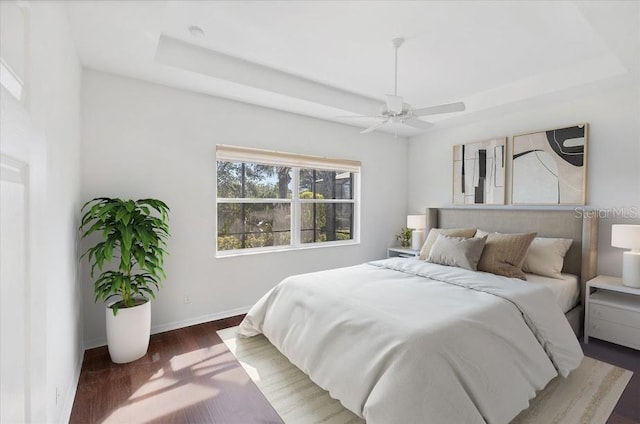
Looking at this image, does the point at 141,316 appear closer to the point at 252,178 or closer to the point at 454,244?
the point at 252,178

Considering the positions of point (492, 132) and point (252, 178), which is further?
point (492, 132)

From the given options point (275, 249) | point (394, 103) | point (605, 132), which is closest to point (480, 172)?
point (605, 132)

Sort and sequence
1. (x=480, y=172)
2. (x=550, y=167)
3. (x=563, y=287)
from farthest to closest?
(x=480, y=172), (x=550, y=167), (x=563, y=287)

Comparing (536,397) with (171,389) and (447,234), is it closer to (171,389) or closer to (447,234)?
(447,234)

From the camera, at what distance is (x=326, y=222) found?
4.43 metres

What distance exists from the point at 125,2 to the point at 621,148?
447cm

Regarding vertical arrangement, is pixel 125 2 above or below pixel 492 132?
above

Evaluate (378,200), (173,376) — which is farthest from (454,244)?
(173,376)

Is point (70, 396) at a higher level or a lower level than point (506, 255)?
lower

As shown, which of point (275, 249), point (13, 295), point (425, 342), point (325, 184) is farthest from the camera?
point (325, 184)

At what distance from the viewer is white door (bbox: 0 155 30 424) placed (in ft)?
1.84

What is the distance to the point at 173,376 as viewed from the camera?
231 cm

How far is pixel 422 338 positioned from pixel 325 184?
299cm

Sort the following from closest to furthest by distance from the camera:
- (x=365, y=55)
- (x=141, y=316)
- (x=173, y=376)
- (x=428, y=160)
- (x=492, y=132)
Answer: (x=173, y=376) < (x=141, y=316) < (x=365, y=55) < (x=492, y=132) < (x=428, y=160)
